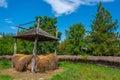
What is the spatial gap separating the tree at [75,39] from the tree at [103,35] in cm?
147

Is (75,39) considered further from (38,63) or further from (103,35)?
(38,63)

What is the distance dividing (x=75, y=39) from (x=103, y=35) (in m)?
4.42

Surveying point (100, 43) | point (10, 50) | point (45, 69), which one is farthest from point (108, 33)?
point (45, 69)

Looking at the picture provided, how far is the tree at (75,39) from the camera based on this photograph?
32875 millimetres

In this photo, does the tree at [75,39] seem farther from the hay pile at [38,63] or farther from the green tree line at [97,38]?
the hay pile at [38,63]

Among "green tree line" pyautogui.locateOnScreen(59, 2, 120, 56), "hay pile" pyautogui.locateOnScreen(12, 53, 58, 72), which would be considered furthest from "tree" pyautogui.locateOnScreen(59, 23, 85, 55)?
"hay pile" pyautogui.locateOnScreen(12, 53, 58, 72)

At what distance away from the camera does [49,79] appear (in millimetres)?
13555

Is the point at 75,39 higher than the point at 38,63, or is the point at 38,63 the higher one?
the point at 75,39

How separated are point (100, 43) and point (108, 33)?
1908mm

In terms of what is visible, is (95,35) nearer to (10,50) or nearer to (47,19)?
(47,19)

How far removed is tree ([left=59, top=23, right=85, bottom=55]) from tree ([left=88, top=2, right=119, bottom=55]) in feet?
4.82

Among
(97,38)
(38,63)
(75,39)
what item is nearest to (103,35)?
(97,38)

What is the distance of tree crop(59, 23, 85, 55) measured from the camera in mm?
32875

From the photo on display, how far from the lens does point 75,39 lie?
33312 mm
